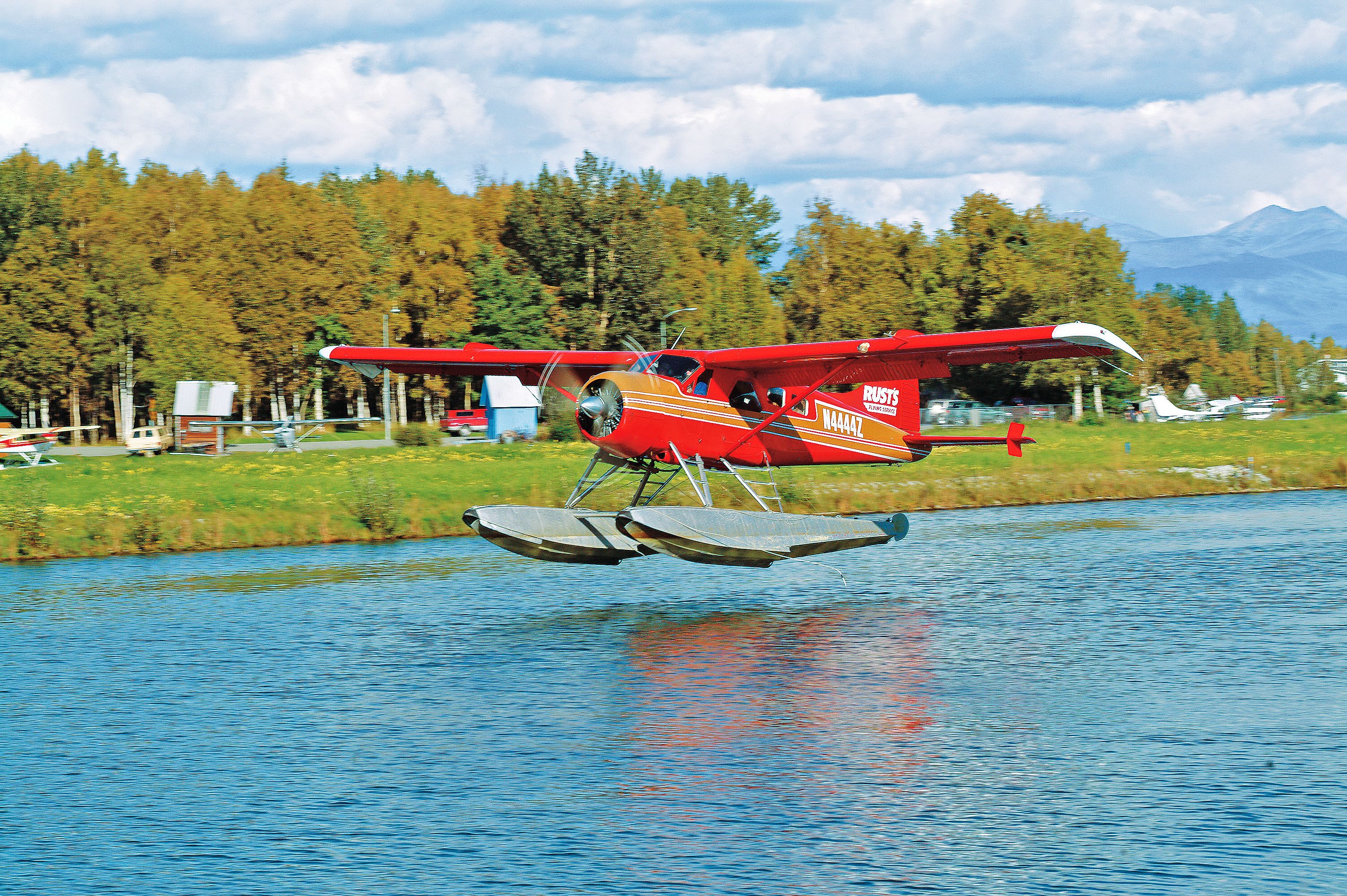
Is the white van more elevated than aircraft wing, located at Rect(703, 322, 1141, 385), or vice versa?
aircraft wing, located at Rect(703, 322, 1141, 385)

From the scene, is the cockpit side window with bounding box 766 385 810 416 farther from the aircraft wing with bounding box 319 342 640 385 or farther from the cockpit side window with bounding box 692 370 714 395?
the aircraft wing with bounding box 319 342 640 385

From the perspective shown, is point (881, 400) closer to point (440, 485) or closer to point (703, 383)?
point (703, 383)

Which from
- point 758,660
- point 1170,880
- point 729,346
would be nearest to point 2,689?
point 758,660

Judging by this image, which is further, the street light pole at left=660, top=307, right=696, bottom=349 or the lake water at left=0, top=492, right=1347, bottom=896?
the street light pole at left=660, top=307, right=696, bottom=349

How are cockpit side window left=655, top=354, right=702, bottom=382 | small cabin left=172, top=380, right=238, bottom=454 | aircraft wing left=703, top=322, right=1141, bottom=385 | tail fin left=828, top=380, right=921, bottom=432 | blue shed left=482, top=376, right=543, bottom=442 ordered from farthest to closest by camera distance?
blue shed left=482, top=376, right=543, bottom=442, small cabin left=172, top=380, right=238, bottom=454, tail fin left=828, top=380, right=921, bottom=432, cockpit side window left=655, top=354, right=702, bottom=382, aircraft wing left=703, top=322, right=1141, bottom=385

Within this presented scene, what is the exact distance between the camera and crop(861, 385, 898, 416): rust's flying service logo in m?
25.4

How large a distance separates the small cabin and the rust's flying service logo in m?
40.7

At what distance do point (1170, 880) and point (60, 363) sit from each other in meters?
74.8

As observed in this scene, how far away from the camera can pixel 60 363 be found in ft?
238

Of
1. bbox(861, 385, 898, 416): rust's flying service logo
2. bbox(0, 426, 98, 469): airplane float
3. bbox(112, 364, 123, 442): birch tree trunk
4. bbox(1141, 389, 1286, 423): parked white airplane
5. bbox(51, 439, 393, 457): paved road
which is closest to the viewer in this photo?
bbox(861, 385, 898, 416): rust's flying service logo

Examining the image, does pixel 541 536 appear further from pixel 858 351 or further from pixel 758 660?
pixel 858 351

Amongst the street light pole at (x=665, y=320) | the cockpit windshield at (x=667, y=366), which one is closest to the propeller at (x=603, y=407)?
the cockpit windshield at (x=667, y=366)

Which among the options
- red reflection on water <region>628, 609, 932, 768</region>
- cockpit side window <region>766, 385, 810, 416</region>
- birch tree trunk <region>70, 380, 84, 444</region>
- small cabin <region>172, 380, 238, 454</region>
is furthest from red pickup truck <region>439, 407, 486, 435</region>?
red reflection on water <region>628, 609, 932, 768</region>

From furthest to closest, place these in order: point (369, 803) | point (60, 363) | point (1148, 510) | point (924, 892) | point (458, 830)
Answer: point (60, 363), point (1148, 510), point (369, 803), point (458, 830), point (924, 892)
